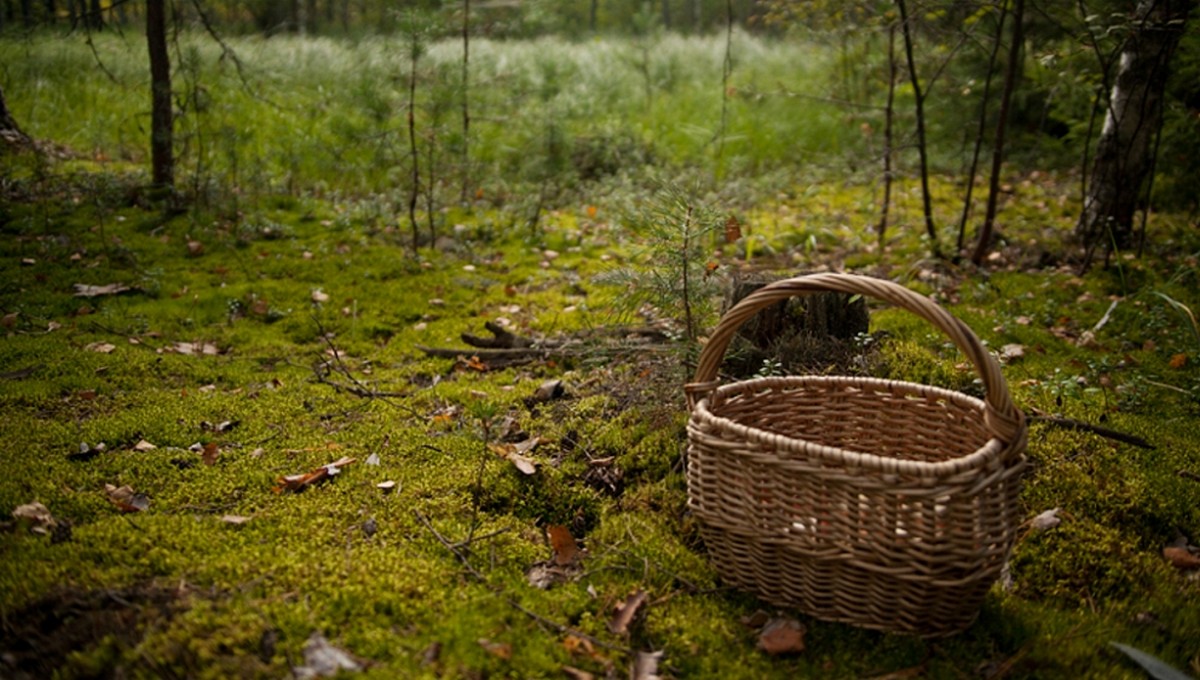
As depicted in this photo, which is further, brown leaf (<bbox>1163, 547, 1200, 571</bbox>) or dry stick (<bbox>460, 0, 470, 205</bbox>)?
dry stick (<bbox>460, 0, 470, 205</bbox>)

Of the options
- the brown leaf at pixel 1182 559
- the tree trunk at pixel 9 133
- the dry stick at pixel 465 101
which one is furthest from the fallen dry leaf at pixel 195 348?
the brown leaf at pixel 1182 559

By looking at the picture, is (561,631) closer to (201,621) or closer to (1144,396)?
(201,621)

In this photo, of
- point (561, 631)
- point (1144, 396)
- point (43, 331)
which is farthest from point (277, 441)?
point (1144, 396)

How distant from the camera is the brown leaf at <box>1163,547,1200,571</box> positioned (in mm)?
2588

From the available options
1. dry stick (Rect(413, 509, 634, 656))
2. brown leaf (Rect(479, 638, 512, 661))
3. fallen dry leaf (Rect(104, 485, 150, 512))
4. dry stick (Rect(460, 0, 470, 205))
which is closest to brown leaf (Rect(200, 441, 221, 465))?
fallen dry leaf (Rect(104, 485, 150, 512))

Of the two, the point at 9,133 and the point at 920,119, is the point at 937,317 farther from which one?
the point at 9,133

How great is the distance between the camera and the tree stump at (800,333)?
357 centimetres

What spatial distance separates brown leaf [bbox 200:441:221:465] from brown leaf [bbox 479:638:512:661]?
1.64 meters

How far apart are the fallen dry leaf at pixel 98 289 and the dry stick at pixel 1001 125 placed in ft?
18.9

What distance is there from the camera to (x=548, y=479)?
9.83 ft

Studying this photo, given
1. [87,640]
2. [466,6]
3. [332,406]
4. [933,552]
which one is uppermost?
[466,6]

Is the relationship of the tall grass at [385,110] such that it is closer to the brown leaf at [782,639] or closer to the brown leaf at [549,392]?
the brown leaf at [549,392]

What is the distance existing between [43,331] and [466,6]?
4.33m

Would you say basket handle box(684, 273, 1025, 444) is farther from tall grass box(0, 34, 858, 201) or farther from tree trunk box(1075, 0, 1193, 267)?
tall grass box(0, 34, 858, 201)
